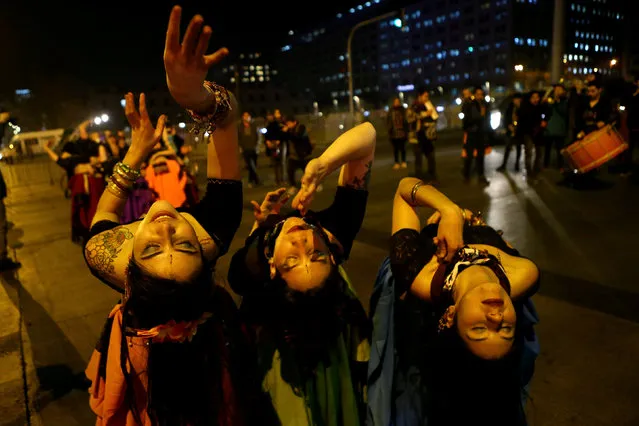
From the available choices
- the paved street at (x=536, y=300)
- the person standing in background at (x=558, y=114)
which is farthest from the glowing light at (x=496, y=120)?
the paved street at (x=536, y=300)

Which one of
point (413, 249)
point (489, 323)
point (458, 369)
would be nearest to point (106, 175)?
point (413, 249)

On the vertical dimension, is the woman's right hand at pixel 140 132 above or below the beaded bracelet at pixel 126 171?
above

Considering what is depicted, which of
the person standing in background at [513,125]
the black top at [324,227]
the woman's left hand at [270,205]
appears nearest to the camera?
the black top at [324,227]

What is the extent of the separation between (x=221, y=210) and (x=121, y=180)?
0.41 meters

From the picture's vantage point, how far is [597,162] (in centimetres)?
760

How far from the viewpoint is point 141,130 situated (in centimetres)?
194

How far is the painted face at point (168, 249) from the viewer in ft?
4.97

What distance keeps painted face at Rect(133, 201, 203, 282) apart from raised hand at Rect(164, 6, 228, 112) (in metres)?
0.45

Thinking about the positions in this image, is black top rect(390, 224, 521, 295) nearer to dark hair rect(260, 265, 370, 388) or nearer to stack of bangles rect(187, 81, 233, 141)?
dark hair rect(260, 265, 370, 388)

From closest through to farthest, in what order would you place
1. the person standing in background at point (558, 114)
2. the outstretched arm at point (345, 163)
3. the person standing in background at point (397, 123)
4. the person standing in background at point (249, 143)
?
the outstretched arm at point (345, 163) → the person standing in background at point (558, 114) → the person standing in background at point (249, 143) → the person standing in background at point (397, 123)

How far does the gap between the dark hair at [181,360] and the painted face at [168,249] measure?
1.4 inches

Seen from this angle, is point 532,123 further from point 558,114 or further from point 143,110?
point 143,110

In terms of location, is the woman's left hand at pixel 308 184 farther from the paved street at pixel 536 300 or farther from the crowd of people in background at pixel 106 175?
the crowd of people in background at pixel 106 175

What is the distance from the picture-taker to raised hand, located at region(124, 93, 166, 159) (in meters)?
1.91
